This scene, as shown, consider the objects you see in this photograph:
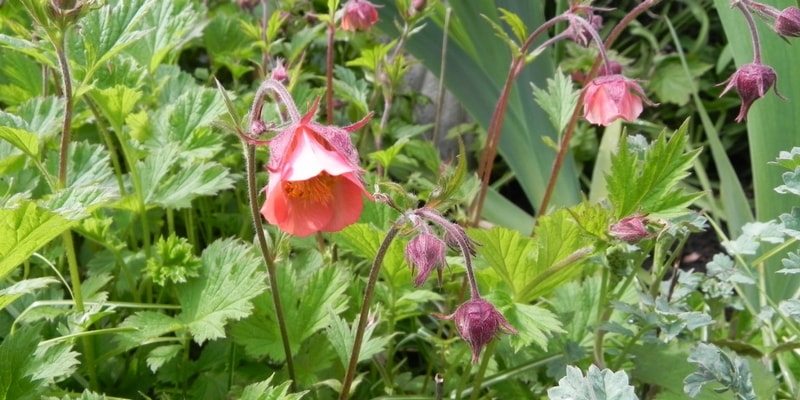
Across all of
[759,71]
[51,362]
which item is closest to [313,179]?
[51,362]

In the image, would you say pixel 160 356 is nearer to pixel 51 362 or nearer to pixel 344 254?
pixel 51 362

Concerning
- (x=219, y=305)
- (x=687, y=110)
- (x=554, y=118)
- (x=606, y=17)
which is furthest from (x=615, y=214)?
(x=606, y=17)

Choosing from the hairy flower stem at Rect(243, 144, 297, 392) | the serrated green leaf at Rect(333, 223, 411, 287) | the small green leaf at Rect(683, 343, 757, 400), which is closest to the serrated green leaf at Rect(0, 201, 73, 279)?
the hairy flower stem at Rect(243, 144, 297, 392)

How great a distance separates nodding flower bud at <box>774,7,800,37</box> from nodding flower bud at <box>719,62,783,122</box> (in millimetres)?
64

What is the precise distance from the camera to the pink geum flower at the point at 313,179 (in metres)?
1.04

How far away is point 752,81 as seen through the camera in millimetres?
1440

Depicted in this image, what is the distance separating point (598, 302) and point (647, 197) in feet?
1.05

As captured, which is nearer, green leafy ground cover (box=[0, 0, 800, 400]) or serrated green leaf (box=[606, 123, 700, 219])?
green leafy ground cover (box=[0, 0, 800, 400])

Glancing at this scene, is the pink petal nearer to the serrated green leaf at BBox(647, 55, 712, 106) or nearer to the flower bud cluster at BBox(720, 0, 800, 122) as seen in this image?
the flower bud cluster at BBox(720, 0, 800, 122)

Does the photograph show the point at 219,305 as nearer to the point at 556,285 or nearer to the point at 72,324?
the point at 72,324

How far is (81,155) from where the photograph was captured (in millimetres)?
1552

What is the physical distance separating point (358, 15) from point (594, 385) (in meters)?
1.09

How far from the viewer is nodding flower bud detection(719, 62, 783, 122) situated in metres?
1.43

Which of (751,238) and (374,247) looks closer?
(374,247)
